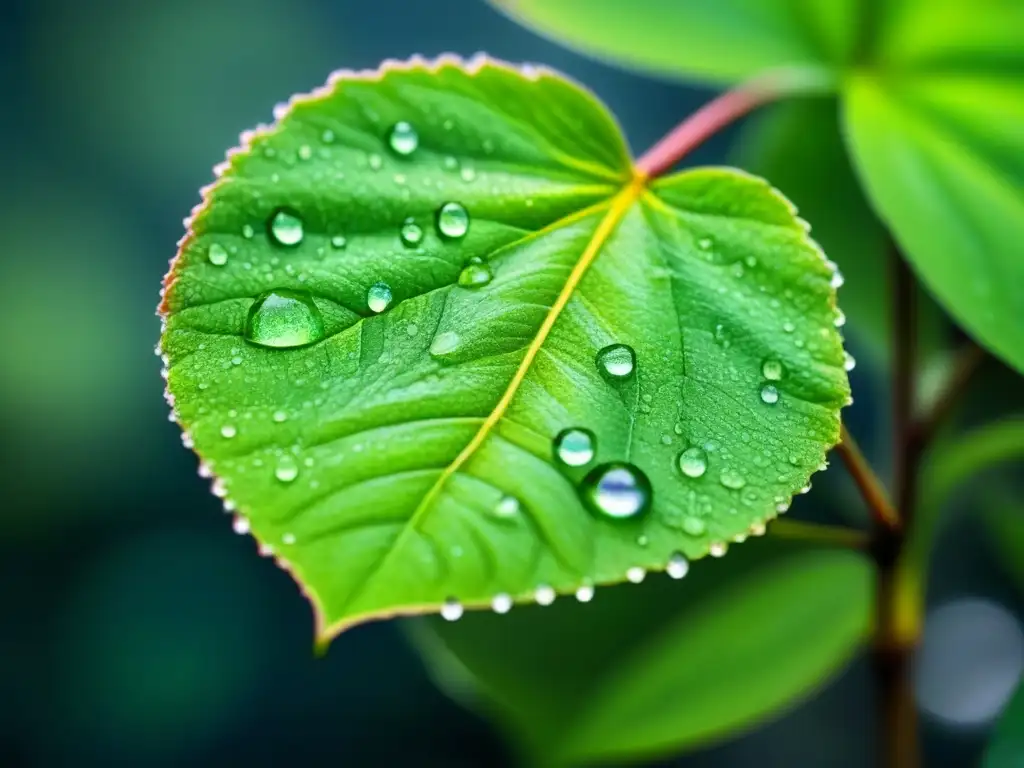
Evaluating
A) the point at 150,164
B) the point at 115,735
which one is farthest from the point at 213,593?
the point at 150,164

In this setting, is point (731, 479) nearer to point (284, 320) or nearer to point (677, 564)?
point (677, 564)

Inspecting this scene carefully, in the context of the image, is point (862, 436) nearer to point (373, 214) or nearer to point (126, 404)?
point (373, 214)

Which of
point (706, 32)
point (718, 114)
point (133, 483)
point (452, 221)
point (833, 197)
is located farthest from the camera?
point (133, 483)

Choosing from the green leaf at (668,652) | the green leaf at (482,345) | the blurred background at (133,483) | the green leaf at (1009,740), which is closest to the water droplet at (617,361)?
the green leaf at (482,345)

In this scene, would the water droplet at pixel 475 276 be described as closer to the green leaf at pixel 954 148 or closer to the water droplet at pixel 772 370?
the water droplet at pixel 772 370

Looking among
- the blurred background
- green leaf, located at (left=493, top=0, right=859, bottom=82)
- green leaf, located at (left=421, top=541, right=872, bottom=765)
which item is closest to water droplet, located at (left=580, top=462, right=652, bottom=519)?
green leaf, located at (left=493, top=0, right=859, bottom=82)

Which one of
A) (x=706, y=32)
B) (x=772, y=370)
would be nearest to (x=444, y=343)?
(x=772, y=370)

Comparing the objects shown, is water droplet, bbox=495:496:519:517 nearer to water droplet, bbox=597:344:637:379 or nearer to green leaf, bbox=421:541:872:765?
water droplet, bbox=597:344:637:379
